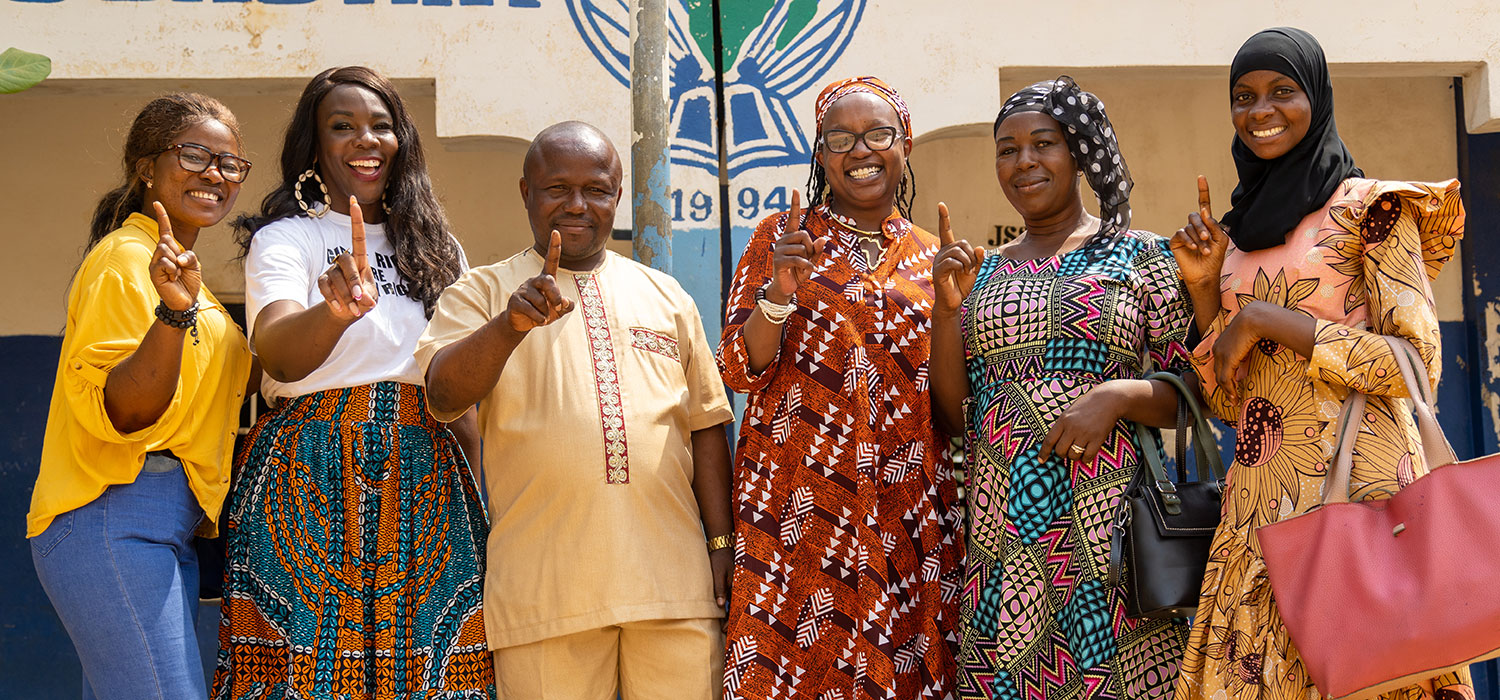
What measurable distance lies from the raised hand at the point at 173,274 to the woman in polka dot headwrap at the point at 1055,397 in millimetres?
1667

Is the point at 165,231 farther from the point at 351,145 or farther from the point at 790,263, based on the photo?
the point at 790,263

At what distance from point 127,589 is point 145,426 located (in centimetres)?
37

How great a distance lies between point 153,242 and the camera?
3.21m

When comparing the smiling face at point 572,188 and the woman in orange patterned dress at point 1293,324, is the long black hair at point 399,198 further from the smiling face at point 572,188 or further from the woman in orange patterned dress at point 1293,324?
the woman in orange patterned dress at point 1293,324

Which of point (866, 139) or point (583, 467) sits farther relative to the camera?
point (866, 139)

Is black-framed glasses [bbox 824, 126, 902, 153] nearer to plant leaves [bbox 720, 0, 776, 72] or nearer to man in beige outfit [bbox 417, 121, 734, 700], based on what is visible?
man in beige outfit [bbox 417, 121, 734, 700]

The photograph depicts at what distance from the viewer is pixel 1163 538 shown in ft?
9.37

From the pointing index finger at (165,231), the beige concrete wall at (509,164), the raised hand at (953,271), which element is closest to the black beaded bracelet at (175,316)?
the pointing index finger at (165,231)

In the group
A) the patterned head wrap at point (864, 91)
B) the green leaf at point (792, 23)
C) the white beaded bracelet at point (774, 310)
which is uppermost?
the green leaf at point (792, 23)

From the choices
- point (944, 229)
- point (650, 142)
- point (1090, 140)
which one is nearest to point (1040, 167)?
point (1090, 140)

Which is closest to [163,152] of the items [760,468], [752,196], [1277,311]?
[760,468]

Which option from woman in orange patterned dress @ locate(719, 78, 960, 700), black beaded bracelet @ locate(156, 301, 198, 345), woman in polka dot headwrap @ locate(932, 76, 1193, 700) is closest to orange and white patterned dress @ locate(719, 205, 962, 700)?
woman in orange patterned dress @ locate(719, 78, 960, 700)

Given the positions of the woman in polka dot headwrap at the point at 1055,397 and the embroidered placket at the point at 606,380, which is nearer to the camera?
the woman in polka dot headwrap at the point at 1055,397

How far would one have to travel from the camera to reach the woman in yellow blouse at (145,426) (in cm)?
290
